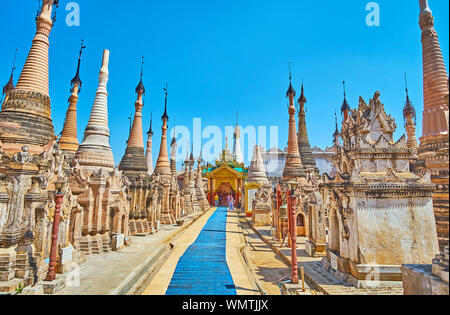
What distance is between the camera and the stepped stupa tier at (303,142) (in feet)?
95.2

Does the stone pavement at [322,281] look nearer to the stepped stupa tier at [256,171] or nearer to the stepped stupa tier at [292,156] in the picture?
the stepped stupa tier at [292,156]

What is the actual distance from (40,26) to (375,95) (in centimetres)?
1439

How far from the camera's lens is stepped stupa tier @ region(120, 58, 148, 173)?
1883cm

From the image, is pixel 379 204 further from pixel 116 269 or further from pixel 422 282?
pixel 116 269

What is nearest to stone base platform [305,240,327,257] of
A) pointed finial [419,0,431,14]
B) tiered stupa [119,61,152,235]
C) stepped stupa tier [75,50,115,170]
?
tiered stupa [119,61,152,235]

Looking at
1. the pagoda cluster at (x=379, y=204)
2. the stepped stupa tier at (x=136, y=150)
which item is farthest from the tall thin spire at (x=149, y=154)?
the pagoda cluster at (x=379, y=204)

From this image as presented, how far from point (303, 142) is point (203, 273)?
79.3 feet

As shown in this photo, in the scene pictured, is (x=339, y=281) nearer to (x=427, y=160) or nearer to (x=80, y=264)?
(x=427, y=160)

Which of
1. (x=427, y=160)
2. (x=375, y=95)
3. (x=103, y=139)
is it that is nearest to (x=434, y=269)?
(x=375, y=95)

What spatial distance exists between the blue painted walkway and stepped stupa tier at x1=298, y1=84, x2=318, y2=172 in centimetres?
1795

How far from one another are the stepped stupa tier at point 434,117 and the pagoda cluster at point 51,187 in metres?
14.5

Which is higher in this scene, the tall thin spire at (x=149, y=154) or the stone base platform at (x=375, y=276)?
the tall thin spire at (x=149, y=154)

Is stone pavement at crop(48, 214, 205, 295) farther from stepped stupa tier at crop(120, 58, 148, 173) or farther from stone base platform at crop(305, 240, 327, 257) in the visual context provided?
stone base platform at crop(305, 240, 327, 257)
